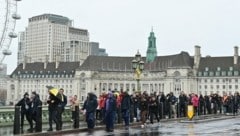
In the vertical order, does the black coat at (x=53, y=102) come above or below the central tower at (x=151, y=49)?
below

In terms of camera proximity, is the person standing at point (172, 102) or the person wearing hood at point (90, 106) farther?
the person standing at point (172, 102)

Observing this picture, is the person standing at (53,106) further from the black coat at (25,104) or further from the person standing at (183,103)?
the person standing at (183,103)

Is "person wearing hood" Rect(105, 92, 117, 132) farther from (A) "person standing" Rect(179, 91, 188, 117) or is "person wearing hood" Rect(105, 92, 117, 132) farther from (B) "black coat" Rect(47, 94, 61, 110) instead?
(A) "person standing" Rect(179, 91, 188, 117)

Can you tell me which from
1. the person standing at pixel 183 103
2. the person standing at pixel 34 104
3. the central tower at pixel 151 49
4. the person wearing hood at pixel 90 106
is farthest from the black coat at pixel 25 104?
the central tower at pixel 151 49

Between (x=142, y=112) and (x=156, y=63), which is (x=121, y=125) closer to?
(x=142, y=112)

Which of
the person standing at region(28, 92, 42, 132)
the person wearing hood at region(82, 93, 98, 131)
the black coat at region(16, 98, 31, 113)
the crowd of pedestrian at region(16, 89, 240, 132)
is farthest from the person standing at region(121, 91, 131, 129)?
the black coat at region(16, 98, 31, 113)

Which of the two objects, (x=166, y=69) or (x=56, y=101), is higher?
(x=166, y=69)

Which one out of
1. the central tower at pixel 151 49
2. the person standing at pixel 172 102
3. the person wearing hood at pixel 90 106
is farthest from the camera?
the central tower at pixel 151 49

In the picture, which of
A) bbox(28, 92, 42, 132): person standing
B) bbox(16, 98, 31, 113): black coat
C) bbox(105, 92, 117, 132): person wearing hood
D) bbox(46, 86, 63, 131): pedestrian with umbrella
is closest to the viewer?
bbox(46, 86, 63, 131): pedestrian with umbrella

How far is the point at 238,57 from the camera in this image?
471 feet

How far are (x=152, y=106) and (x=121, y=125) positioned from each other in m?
2.57

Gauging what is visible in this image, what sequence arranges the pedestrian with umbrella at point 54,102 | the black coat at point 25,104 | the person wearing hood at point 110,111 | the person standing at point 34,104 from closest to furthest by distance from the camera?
the pedestrian with umbrella at point 54,102, the person standing at point 34,104, the black coat at point 25,104, the person wearing hood at point 110,111

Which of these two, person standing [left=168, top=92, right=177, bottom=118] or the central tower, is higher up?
the central tower

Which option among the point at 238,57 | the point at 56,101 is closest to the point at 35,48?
the point at 238,57
